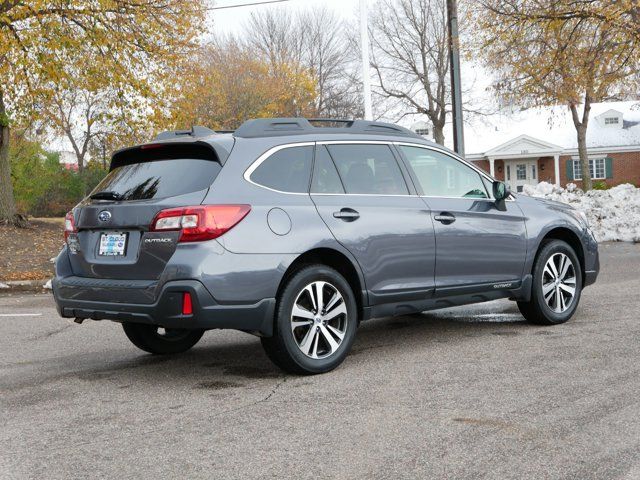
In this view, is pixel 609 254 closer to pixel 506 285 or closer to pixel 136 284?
pixel 506 285

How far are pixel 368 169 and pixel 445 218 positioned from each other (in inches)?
31.8

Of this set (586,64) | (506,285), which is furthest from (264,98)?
(506,285)

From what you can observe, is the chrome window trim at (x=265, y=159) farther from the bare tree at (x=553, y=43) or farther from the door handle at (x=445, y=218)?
the bare tree at (x=553, y=43)

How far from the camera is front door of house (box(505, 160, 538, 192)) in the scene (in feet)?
175

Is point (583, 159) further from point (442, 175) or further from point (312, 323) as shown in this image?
point (312, 323)

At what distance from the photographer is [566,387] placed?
5152 mm

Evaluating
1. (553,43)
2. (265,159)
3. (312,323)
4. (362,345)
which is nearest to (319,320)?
(312,323)

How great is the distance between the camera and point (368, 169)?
6.35 m

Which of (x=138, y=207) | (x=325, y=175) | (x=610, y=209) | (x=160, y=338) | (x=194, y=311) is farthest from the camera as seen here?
(x=610, y=209)

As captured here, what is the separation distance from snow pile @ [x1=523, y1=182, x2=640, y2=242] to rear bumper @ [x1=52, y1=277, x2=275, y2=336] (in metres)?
14.5

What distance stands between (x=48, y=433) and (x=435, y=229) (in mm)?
3365

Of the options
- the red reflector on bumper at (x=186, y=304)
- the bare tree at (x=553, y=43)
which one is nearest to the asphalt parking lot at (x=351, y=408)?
the red reflector on bumper at (x=186, y=304)

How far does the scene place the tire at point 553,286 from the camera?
24.2 ft

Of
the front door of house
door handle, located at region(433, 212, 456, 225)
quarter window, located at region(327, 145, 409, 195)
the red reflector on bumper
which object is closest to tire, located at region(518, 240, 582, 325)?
door handle, located at region(433, 212, 456, 225)
